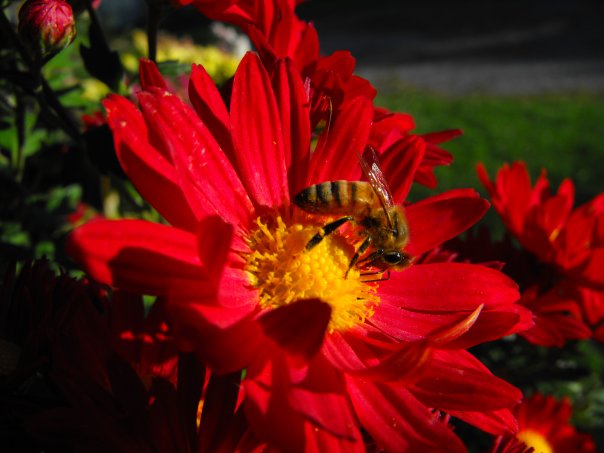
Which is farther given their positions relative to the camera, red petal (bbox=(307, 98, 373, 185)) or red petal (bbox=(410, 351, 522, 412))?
red petal (bbox=(307, 98, 373, 185))

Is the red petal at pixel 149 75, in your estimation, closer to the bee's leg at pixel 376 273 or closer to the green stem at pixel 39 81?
the green stem at pixel 39 81

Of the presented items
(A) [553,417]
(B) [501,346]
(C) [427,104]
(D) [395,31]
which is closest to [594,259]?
(B) [501,346]

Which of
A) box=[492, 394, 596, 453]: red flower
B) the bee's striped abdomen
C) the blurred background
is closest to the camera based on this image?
the bee's striped abdomen

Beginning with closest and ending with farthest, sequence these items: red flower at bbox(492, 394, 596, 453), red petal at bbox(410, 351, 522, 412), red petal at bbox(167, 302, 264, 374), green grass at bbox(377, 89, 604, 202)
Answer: red petal at bbox(167, 302, 264, 374) → red petal at bbox(410, 351, 522, 412) → red flower at bbox(492, 394, 596, 453) → green grass at bbox(377, 89, 604, 202)

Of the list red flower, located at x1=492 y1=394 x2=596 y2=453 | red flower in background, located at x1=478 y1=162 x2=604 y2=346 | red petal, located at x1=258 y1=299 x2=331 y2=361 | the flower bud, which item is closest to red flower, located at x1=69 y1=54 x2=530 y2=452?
red petal, located at x1=258 y1=299 x2=331 y2=361

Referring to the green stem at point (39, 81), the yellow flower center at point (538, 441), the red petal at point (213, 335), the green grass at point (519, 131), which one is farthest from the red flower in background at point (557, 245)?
the green grass at point (519, 131)

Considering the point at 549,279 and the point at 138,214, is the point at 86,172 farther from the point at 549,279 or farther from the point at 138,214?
the point at 549,279

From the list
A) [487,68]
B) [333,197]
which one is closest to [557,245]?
[333,197]

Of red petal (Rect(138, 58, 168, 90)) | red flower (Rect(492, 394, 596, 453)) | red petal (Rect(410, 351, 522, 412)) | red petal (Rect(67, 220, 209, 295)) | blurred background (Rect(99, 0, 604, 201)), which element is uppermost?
red petal (Rect(138, 58, 168, 90))

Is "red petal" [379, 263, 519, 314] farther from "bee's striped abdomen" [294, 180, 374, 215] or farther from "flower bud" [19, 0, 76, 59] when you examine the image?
"flower bud" [19, 0, 76, 59]
